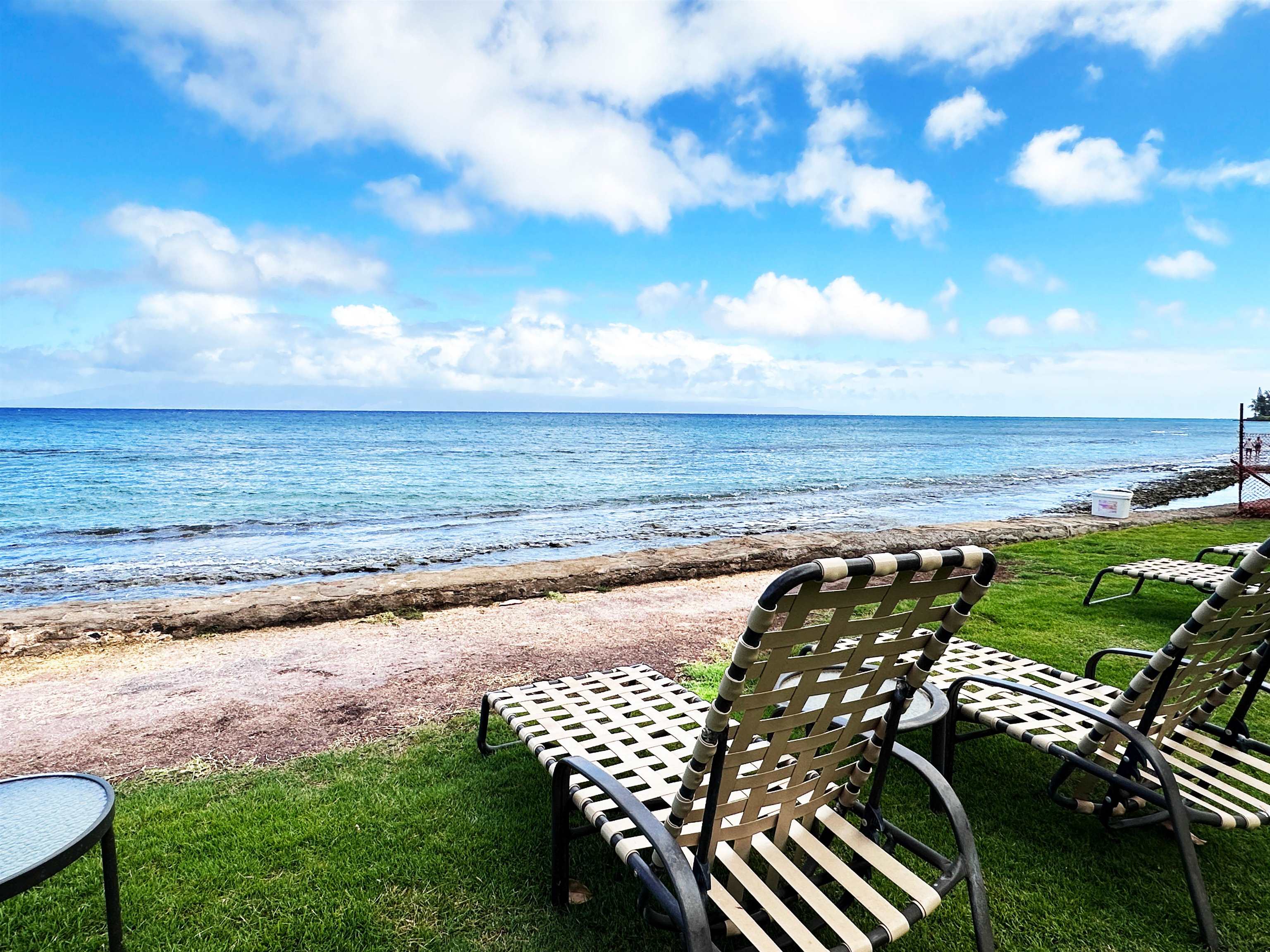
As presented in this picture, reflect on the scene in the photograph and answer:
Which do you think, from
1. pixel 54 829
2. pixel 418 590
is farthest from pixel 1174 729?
pixel 418 590

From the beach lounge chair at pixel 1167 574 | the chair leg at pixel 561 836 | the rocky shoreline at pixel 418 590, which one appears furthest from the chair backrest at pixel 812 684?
the rocky shoreline at pixel 418 590

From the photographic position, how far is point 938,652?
7.25ft

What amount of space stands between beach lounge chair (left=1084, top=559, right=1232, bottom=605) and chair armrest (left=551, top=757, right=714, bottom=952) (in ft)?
20.8

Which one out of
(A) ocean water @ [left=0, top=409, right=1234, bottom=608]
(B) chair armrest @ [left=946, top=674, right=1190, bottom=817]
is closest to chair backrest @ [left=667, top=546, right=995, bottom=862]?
(B) chair armrest @ [left=946, top=674, right=1190, bottom=817]

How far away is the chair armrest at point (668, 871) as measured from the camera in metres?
1.83

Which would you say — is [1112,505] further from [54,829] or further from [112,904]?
[54,829]

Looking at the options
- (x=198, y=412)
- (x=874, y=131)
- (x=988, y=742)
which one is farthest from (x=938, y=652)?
(x=198, y=412)

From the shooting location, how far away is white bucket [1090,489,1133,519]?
14.6 m

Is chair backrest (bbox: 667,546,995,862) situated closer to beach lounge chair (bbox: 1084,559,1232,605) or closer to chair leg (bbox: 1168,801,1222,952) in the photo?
chair leg (bbox: 1168,801,1222,952)

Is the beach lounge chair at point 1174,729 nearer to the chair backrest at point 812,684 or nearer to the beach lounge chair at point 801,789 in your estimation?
the beach lounge chair at point 801,789

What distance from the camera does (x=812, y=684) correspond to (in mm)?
2068

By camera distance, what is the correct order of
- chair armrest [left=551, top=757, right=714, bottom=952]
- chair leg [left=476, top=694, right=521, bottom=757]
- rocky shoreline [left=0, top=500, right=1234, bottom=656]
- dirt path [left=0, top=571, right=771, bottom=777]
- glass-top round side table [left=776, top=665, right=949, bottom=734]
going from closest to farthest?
chair armrest [left=551, top=757, right=714, bottom=952]
glass-top round side table [left=776, top=665, right=949, bottom=734]
chair leg [left=476, top=694, right=521, bottom=757]
dirt path [left=0, top=571, right=771, bottom=777]
rocky shoreline [left=0, top=500, right=1234, bottom=656]

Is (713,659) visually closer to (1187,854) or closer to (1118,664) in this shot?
(1118,664)

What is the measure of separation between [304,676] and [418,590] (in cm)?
278
